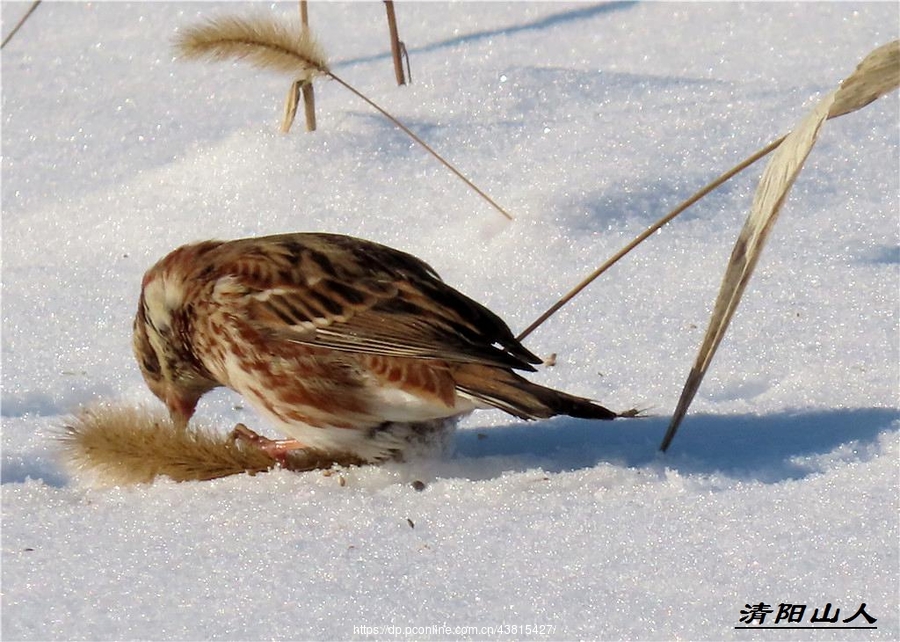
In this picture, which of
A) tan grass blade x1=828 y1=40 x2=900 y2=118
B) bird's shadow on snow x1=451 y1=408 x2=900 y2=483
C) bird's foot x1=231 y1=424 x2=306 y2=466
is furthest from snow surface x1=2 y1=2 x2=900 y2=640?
tan grass blade x1=828 y1=40 x2=900 y2=118

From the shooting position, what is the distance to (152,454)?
368 centimetres

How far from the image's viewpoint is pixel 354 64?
6969mm

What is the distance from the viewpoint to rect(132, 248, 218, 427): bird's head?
3.96 m

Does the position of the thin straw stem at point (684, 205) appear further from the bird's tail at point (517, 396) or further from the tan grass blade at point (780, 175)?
the bird's tail at point (517, 396)

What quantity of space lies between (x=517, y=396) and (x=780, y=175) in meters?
0.82

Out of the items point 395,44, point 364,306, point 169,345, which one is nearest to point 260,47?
point 395,44

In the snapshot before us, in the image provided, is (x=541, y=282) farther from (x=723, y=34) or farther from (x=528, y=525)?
(x=723, y=34)

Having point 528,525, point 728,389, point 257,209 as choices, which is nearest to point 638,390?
point 728,389

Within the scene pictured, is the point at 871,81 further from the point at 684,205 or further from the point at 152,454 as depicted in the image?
the point at 152,454

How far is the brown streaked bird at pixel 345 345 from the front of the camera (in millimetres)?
3596

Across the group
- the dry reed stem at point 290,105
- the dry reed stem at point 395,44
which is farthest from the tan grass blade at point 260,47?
the dry reed stem at point 395,44

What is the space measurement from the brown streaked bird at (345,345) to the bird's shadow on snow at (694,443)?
193mm

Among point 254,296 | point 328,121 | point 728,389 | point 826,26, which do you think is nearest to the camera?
point 254,296

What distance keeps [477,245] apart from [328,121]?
1.14 m
